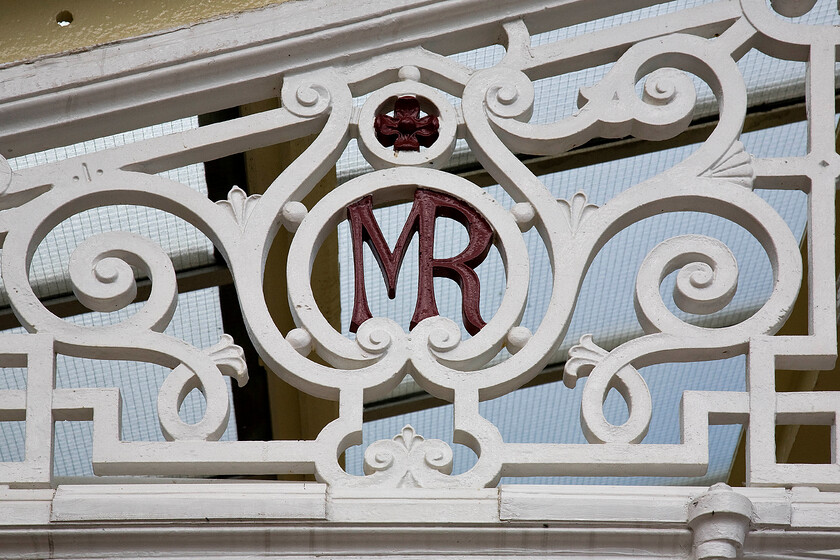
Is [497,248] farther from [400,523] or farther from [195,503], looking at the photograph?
[195,503]

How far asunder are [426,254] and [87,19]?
3.56ft

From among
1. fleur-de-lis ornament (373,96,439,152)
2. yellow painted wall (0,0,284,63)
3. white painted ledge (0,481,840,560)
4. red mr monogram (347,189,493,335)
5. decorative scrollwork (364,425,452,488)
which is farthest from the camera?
yellow painted wall (0,0,284,63)

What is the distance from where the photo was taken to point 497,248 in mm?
3139

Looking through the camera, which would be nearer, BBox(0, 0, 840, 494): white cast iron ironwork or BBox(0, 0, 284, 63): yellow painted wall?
BBox(0, 0, 840, 494): white cast iron ironwork

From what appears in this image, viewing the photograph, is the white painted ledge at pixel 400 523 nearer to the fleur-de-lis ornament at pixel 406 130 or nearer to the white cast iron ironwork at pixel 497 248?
the white cast iron ironwork at pixel 497 248

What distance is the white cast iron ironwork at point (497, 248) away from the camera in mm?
2873

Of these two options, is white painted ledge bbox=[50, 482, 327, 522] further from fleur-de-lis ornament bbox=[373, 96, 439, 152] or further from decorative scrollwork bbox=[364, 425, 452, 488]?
fleur-de-lis ornament bbox=[373, 96, 439, 152]

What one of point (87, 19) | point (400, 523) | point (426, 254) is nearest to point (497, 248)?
point (426, 254)

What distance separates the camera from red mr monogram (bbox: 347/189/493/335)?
10.0ft

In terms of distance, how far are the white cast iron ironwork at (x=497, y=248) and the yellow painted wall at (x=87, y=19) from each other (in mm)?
344

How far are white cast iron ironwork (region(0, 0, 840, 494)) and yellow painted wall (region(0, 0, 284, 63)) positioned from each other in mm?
344

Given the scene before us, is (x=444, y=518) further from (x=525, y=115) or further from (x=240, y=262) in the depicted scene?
(x=525, y=115)

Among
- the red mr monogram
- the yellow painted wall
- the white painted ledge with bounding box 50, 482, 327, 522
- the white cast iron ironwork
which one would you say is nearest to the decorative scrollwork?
the white cast iron ironwork

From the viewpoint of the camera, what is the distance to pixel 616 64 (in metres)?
3.33
